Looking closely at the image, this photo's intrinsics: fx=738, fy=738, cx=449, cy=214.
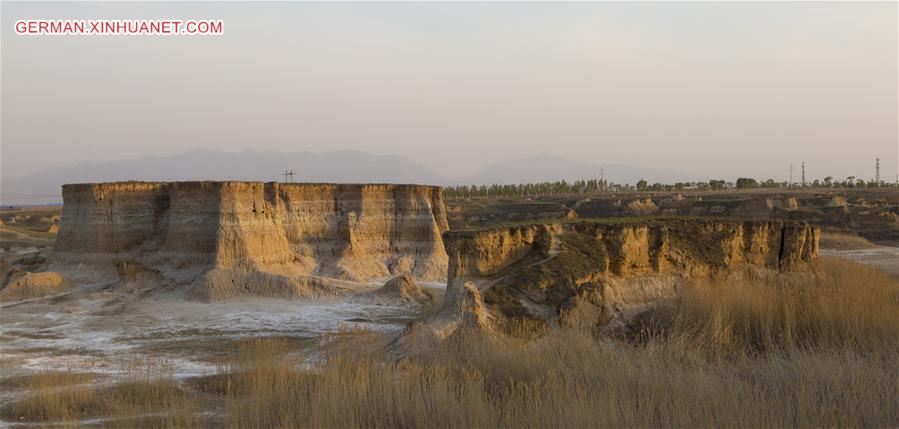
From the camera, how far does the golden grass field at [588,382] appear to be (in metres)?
7.34

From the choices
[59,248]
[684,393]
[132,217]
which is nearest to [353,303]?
[132,217]

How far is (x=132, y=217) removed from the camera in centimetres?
2680

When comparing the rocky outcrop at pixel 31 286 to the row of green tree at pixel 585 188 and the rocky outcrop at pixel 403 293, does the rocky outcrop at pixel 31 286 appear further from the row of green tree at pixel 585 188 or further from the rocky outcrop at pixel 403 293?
the row of green tree at pixel 585 188

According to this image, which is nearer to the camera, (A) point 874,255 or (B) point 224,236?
(B) point 224,236

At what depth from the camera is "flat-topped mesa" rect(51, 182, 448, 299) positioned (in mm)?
25109

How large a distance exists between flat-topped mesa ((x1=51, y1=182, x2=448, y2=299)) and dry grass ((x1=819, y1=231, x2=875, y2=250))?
69.5ft

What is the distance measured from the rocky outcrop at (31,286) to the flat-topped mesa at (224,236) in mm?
1300

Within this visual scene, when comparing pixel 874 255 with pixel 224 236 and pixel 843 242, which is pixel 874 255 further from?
pixel 224 236

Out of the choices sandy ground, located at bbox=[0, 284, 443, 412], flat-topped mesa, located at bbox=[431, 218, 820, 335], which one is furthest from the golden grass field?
sandy ground, located at bbox=[0, 284, 443, 412]

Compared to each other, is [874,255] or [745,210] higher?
[745,210]

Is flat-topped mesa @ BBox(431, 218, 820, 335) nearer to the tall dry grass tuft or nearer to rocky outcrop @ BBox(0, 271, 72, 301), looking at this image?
the tall dry grass tuft

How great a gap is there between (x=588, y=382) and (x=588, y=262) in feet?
18.6

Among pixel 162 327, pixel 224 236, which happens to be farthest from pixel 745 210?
pixel 162 327

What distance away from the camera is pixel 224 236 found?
25.4m
